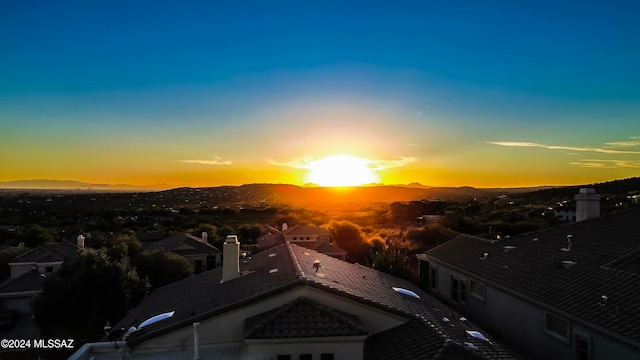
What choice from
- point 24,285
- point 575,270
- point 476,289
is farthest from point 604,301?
point 24,285

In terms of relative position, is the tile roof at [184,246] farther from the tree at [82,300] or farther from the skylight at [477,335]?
the skylight at [477,335]

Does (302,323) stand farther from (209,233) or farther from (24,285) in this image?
(209,233)

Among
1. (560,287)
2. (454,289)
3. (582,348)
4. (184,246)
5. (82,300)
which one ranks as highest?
(560,287)

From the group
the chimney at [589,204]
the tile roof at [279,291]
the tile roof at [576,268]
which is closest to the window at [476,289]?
the tile roof at [576,268]

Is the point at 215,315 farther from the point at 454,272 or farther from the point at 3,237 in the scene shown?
the point at 3,237

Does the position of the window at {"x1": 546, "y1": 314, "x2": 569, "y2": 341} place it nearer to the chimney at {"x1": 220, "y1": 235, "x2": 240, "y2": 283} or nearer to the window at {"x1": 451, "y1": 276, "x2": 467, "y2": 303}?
the window at {"x1": 451, "y1": 276, "x2": 467, "y2": 303}

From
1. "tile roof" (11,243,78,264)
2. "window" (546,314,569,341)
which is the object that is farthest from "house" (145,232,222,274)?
"window" (546,314,569,341)

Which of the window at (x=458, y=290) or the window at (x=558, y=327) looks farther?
the window at (x=458, y=290)
